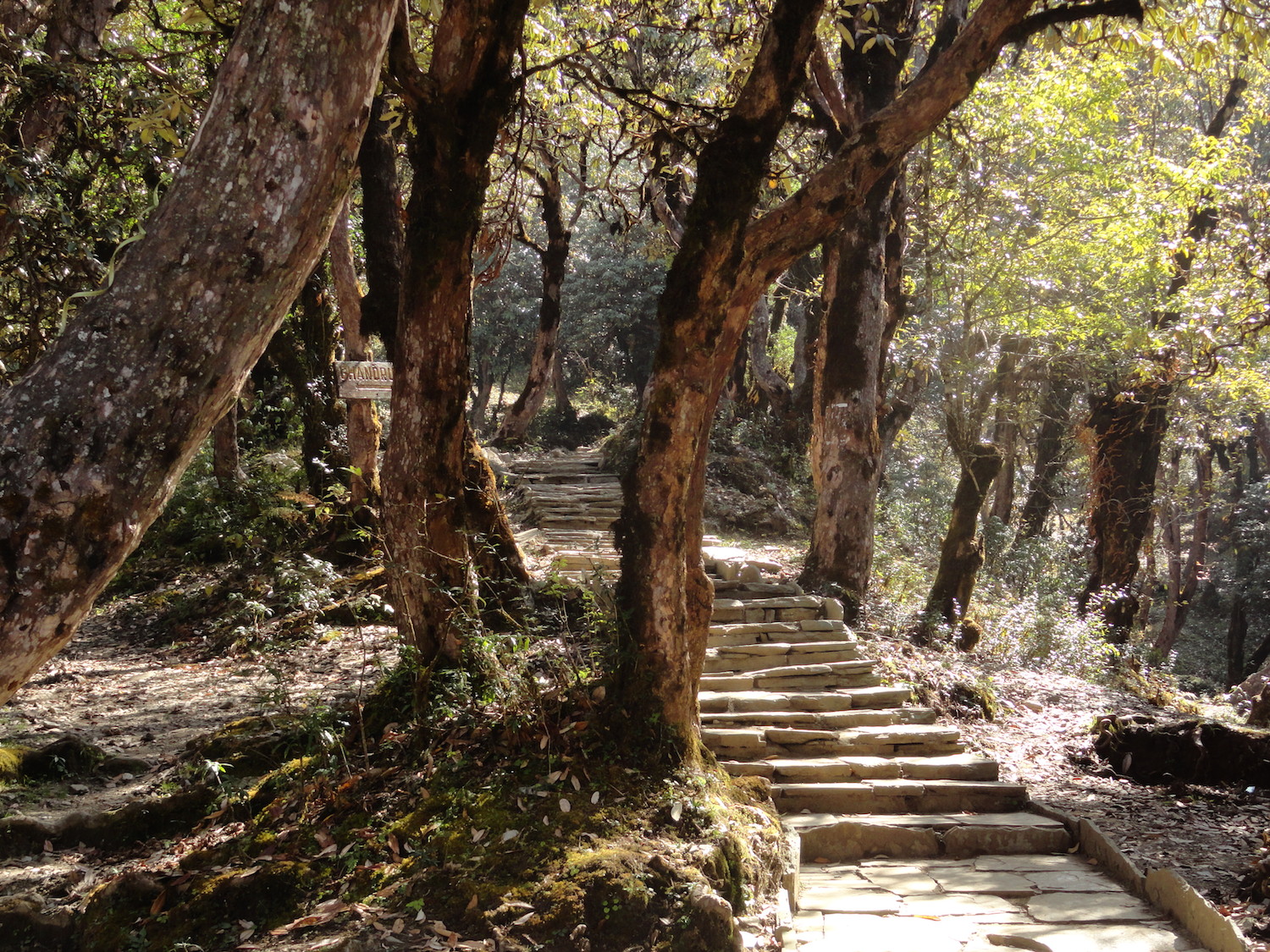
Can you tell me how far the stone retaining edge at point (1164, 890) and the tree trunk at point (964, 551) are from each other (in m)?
4.52

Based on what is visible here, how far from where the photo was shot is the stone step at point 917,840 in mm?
6004

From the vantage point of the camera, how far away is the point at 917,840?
606 cm

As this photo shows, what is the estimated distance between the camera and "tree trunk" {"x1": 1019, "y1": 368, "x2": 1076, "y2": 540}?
17817 mm

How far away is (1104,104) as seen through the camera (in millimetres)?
13859

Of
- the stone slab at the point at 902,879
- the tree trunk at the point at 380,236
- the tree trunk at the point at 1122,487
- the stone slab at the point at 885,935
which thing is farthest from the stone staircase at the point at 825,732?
the tree trunk at the point at 1122,487

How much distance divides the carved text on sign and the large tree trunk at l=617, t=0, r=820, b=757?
14.0ft

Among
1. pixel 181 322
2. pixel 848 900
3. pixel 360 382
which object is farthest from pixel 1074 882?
pixel 360 382

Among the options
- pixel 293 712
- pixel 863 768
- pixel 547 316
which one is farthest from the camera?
pixel 547 316

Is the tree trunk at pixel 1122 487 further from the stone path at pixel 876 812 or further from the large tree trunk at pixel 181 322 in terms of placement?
the large tree trunk at pixel 181 322

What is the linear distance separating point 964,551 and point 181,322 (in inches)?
397

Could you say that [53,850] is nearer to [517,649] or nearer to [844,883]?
[517,649]

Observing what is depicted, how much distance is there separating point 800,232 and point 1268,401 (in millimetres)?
11417

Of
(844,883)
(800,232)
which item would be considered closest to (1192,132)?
(800,232)

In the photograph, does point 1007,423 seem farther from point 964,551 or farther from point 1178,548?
point 964,551
